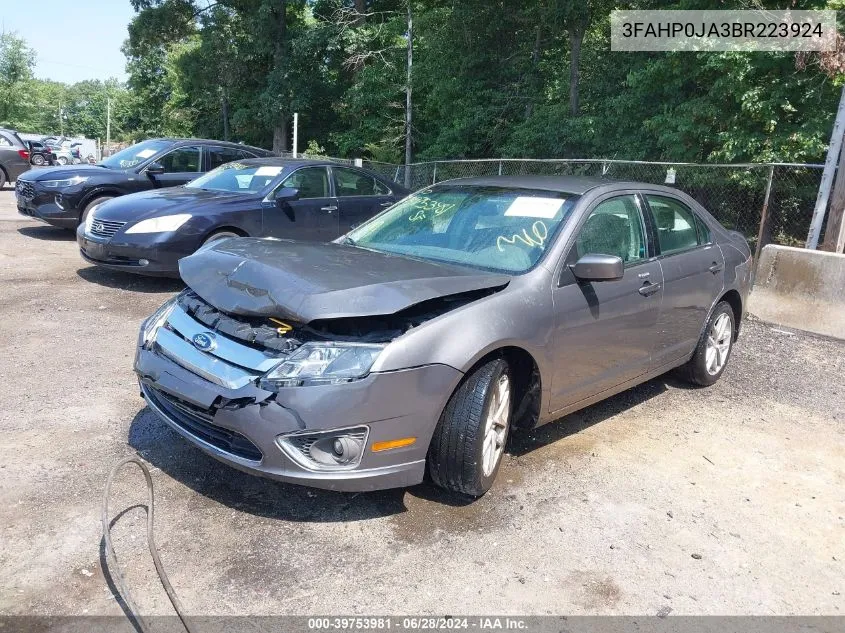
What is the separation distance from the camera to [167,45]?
35594 mm

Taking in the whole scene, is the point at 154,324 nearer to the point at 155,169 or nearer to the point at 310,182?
the point at 310,182

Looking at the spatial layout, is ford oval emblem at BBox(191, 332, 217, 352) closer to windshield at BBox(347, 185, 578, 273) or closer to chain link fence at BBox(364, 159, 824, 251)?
windshield at BBox(347, 185, 578, 273)

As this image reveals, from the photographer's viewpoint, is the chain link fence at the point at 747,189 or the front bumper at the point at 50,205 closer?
the front bumper at the point at 50,205

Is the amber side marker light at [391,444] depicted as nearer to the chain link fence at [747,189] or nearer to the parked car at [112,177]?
the chain link fence at [747,189]

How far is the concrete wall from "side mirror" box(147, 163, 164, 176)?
8.06 meters

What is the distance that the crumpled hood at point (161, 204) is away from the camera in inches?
297

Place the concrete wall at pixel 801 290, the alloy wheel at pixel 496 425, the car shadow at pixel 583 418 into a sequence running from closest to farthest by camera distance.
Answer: the alloy wheel at pixel 496 425
the car shadow at pixel 583 418
the concrete wall at pixel 801 290

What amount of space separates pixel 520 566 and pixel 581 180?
2.71 meters

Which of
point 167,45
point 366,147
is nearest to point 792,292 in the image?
point 366,147

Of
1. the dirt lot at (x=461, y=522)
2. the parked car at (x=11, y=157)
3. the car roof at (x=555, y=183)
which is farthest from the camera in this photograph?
the parked car at (x=11, y=157)

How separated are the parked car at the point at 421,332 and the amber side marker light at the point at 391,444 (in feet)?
0.03

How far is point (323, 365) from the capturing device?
10.1ft

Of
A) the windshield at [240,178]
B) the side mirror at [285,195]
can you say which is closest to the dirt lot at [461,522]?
the side mirror at [285,195]

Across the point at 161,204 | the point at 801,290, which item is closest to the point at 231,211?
the point at 161,204
